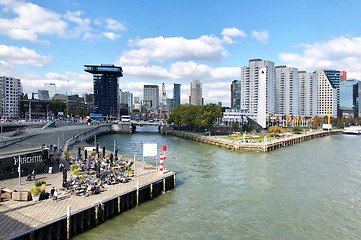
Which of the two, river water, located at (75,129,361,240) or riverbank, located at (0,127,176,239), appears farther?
river water, located at (75,129,361,240)

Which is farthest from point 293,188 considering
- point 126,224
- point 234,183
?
point 126,224

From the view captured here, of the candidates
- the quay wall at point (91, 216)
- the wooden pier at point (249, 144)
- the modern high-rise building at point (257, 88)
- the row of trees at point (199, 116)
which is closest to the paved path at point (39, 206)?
the quay wall at point (91, 216)

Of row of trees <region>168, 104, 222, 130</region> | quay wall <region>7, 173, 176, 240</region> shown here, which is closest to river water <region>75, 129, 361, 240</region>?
quay wall <region>7, 173, 176, 240</region>

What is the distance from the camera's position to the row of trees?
108 meters

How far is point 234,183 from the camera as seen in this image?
38.8 metres

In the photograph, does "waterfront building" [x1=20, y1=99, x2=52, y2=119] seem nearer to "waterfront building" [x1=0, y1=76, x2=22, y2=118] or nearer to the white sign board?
"waterfront building" [x1=0, y1=76, x2=22, y2=118]

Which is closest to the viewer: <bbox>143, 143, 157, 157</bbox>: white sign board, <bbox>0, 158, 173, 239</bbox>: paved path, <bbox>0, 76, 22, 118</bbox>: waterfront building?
<bbox>0, 158, 173, 239</bbox>: paved path

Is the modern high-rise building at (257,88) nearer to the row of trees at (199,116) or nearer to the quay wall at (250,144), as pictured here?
the quay wall at (250,144)

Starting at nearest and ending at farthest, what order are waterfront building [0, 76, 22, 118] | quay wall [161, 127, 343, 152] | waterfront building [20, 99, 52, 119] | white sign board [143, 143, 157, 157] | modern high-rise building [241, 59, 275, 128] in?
white sign board [143, 143, 157, 157]
quay wall [161, 127, 343, 152]
waterfront building [0, 76, 22, 118]
modern high-rise building [241, 59, 275, 128]
waterfront building [20, 99, 52, 119]

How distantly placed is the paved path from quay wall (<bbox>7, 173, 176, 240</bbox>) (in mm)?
516

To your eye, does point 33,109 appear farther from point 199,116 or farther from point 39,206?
point 39,206

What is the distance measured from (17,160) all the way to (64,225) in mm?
15241

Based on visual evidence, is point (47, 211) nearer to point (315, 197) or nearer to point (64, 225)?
point (64, 225)

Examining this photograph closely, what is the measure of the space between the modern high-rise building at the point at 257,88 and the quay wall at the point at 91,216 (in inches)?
5664
